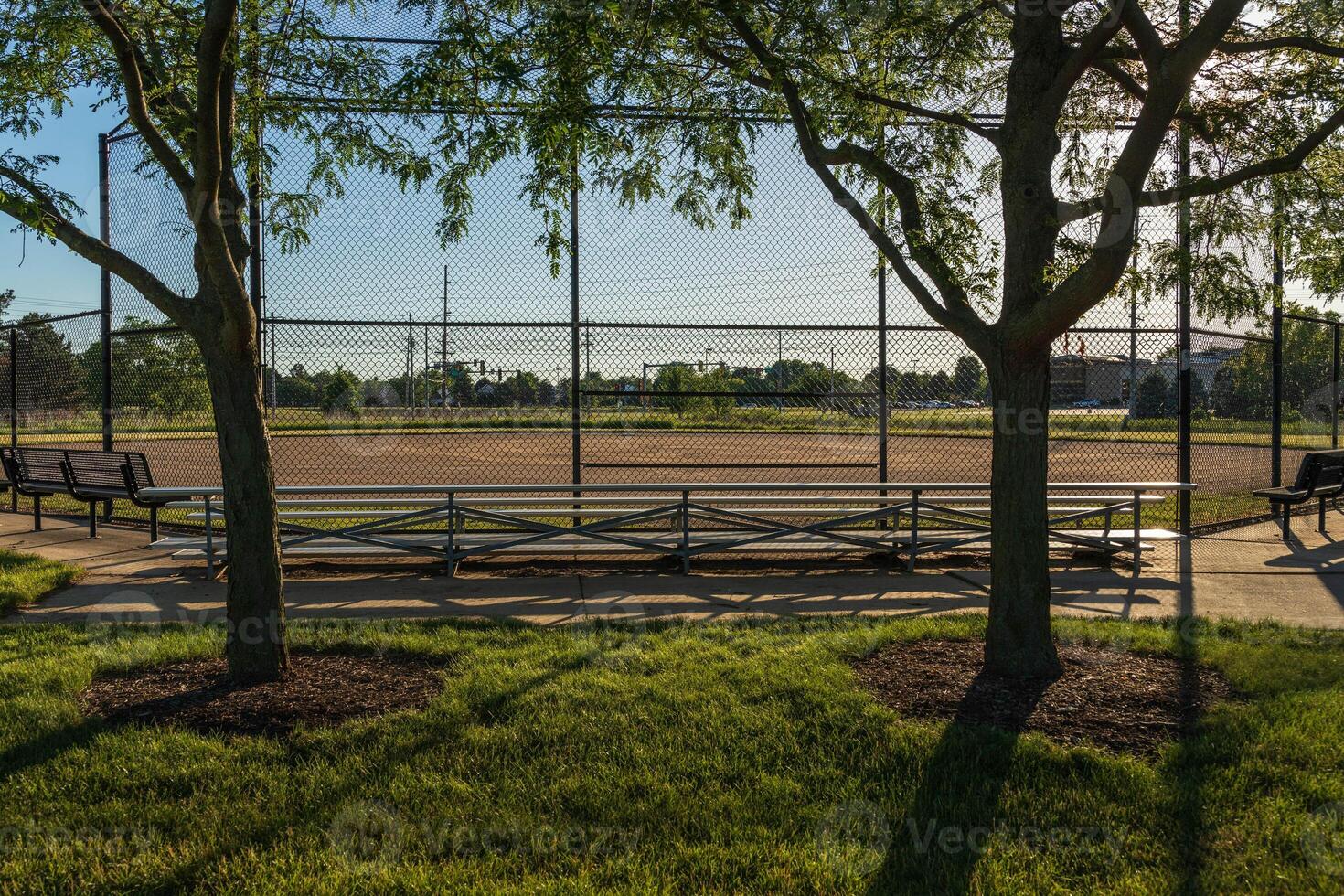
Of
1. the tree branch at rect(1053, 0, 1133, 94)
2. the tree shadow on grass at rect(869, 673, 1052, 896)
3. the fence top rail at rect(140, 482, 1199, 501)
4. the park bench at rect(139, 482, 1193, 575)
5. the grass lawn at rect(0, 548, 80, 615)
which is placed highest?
the tree branch at rect(1053, 0, 1133, 94)

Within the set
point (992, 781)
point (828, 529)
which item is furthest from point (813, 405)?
point (992, 781)

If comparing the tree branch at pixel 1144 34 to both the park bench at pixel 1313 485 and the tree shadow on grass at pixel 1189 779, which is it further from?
the park bench at pixel 1313 485

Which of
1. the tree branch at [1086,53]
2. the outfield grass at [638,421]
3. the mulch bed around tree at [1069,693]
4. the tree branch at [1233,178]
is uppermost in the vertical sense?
the tree branch at [1086,53]

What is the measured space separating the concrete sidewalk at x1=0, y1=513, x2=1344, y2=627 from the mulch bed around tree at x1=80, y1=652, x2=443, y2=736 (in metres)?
1.27

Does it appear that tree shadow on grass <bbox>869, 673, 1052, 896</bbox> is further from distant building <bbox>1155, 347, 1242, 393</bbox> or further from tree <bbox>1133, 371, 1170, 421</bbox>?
tree <bbox>1133, 371, 1170, 421</bbox>

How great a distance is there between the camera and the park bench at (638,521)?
767 centimetres

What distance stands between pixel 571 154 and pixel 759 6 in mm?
1494

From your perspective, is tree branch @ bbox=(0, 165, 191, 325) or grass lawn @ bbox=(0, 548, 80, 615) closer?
tree branch @ bbox=(0, 165, 191, 325)

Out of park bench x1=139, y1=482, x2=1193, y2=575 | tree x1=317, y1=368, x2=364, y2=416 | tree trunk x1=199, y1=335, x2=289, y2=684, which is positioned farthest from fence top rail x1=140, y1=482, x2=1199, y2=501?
tree trunk x1=199, y1=335, x2=289, y2=684

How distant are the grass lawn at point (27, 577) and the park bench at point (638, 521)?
0.78m

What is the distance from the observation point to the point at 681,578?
7801 millimetres

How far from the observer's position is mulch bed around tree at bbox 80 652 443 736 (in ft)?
14.1

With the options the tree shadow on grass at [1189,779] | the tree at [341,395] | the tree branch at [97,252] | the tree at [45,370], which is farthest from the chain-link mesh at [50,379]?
the tree shadow on grass at [1189,779]

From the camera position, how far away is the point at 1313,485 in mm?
9922
